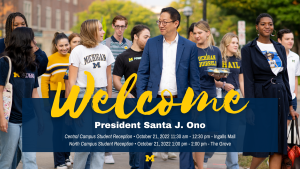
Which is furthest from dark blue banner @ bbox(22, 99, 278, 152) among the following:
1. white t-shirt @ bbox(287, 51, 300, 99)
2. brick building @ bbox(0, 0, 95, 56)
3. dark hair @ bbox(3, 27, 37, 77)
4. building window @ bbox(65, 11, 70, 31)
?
building window @ bbox(65, 11, 70, 31)

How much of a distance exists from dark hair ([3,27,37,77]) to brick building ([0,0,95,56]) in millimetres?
39835

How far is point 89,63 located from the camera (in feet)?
16.3

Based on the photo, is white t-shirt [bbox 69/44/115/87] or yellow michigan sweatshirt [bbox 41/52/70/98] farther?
yellow michigan sweatshirt [bbox 41/52/70/98]

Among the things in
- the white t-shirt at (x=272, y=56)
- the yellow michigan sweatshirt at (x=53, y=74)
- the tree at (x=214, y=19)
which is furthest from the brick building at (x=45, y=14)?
the white t-shirt at (x=272, y=56)

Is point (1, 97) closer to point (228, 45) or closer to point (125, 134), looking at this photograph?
point (125, 134)

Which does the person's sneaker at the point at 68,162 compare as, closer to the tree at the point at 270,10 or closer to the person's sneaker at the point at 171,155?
the person's sneaker at the point at 171,155

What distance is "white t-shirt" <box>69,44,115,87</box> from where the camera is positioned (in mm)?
4965

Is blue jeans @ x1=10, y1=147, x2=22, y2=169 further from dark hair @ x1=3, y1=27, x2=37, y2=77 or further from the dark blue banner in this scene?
dark hair @ x1=3, y1=27, x2=37, y2=77

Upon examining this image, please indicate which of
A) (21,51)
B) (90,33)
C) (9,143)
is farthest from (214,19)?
(9,143)

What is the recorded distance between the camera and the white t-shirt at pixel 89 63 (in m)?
4.96

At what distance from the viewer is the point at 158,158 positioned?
6828 mm

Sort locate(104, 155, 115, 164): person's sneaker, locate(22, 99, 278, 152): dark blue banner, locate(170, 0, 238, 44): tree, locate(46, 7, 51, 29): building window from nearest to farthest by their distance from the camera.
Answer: locate(22, 99, 278, 152): dark blue banner < locate(104, 155, 115, 164): person's sneaker < locate(170, 0, 238, 44): tree < locate(46, 7, 51, 29): building window

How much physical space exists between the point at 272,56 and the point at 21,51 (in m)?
3.01

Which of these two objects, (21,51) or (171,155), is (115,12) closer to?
(171,155)
